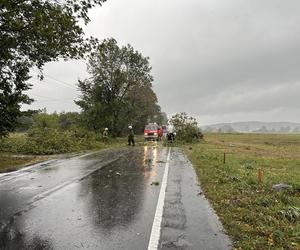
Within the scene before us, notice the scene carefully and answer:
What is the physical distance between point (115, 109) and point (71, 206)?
1693 inches

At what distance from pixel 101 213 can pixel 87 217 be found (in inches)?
17.8

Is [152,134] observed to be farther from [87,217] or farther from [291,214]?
[87,217]

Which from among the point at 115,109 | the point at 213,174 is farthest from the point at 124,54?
the point at 213,174

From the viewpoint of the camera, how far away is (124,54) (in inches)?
2162

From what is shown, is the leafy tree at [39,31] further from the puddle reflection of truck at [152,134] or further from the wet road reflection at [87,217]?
the puddle reflection of truck at [152,134]

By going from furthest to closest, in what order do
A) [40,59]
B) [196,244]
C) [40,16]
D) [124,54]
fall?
[124,54] < [40,59] < [40,16] < [196,244]

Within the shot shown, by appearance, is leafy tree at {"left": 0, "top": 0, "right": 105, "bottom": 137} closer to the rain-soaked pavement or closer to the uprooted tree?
the rain-soaked pavement

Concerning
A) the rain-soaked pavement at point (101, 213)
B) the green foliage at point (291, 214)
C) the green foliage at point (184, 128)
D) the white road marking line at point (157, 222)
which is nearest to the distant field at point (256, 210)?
the green foliage at point (291, 214)

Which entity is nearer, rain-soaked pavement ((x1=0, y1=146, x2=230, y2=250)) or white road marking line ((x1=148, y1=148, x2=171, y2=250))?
white road marking line ((x1=148, y1=148, x2=171, y2=250))

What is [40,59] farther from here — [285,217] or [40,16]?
[285,217]

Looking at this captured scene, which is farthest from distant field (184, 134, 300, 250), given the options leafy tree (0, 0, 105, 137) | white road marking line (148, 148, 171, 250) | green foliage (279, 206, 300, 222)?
leafy tree (0, 0, 105, 137)

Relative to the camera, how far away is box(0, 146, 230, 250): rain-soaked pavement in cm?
691

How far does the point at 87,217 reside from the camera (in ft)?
28.2

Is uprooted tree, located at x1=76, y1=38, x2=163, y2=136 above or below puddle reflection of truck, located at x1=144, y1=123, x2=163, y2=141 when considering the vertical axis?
above
